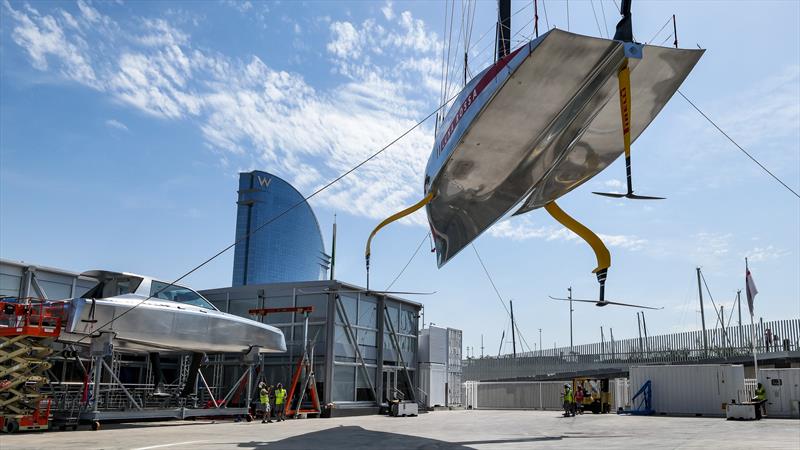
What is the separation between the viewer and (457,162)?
1394 centimetres

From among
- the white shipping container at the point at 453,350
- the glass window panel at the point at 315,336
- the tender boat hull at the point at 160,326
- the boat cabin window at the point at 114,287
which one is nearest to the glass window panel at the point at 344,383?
the glass window panel at the point at 315,336

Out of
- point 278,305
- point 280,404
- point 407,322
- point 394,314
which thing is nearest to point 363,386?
point 394,314

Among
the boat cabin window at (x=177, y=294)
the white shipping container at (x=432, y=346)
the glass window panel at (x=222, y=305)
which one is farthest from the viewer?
the white shipping container at (x=432, y=346)

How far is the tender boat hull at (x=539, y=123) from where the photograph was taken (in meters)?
11.0

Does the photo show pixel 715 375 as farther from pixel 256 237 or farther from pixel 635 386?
pixel 256 237

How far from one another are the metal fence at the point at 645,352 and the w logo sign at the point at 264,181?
7858 centimetres

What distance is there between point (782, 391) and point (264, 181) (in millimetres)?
104863

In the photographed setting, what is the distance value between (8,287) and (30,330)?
703 centimetres

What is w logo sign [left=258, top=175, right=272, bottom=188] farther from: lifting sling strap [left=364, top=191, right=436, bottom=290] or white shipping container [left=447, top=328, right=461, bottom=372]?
lifting sling strap [left=364, top=191, right=436, bottom=290]

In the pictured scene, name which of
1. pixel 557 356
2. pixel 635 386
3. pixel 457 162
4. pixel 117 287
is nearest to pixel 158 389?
pixel 117 287

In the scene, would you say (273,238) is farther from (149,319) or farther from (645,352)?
(149,319)

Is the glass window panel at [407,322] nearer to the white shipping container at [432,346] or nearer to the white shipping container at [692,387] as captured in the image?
the white shipping container at [432,346]

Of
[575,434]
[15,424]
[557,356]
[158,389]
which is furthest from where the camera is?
[557,356]

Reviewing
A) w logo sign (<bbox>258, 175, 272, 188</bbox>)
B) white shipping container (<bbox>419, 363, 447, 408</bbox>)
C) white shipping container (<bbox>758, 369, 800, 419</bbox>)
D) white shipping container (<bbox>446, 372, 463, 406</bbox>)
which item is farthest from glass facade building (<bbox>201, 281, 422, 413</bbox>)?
w logo sign (<bbox>258, 175, 272, 188</bbox>)
